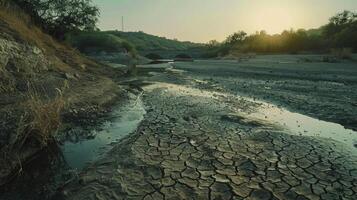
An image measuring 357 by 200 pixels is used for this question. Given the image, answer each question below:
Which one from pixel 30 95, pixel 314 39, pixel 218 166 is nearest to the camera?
pixel 218 166

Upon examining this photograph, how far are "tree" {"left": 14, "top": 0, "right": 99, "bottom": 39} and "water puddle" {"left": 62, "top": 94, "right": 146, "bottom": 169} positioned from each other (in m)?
14.6

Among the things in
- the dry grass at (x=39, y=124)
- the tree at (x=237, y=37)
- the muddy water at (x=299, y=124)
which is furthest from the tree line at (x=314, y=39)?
the dry grass at (x=39, y=124)

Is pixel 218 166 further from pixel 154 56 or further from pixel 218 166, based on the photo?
pixel 154 56

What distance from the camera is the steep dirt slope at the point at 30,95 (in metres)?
6.48

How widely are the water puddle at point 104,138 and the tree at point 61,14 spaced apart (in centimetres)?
1460

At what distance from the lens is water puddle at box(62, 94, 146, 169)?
22.6 ft

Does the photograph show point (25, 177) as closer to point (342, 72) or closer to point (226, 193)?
point (226, 193)

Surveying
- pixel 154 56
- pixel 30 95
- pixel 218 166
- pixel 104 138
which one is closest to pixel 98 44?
pixel 154 56

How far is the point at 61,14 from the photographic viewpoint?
2603cm

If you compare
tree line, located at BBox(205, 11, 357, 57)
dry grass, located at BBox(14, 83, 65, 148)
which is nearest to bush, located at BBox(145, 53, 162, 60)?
tree line, located at BBox(205, 11, 357, 57)

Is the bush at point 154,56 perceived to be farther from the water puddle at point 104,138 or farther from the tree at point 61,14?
the water puddle at point 104,138

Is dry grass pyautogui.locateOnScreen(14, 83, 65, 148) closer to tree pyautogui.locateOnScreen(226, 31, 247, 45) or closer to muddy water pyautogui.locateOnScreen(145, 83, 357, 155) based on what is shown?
muddy water pyautogui.locateOnScreen(145, 83, 357, 155)

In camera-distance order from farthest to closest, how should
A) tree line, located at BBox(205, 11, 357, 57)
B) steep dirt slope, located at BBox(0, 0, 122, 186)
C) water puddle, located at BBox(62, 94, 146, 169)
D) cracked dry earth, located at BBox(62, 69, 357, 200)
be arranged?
tree line, located at BBox(205, 11, 357, 57) → water puddle, located at BBox(62, 94, 146, 169) → steep dirt slope, located at BBox(0, 0, 122, 186) → cracked dry earth, located at BBox(62, 69, 357, 200)

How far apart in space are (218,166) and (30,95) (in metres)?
3.87
